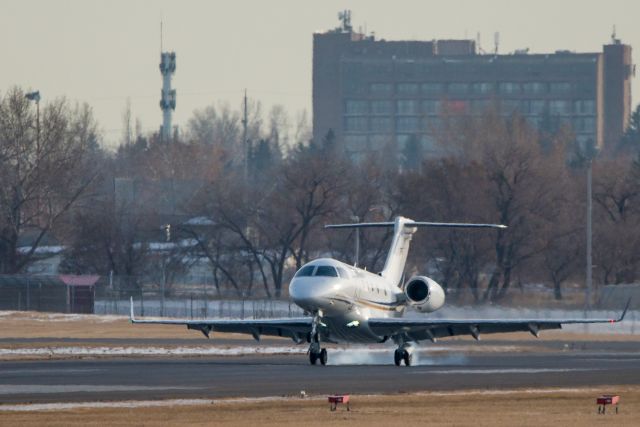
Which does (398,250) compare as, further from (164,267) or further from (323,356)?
(164,267)

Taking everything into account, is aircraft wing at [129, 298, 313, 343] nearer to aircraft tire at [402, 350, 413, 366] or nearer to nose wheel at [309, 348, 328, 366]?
nose wheel at [309, 348, 328, 366]

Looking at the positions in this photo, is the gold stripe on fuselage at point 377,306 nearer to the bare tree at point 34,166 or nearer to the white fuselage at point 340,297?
the white fuselage at point 340,297

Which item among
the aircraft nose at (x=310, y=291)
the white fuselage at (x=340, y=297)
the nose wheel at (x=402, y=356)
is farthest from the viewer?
the nose wheel at (x=402, y=356)

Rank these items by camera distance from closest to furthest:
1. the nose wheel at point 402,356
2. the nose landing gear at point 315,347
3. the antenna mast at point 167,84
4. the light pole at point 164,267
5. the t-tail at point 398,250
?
the nose landing gear at point 315,347 < the nose wheel at point 402,356 < the t-tail at point 398,250 < the light pole at point 164,267 < the antenna mast at point 167,84

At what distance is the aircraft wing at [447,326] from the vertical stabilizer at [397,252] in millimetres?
4407

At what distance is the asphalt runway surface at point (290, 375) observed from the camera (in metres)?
31.6

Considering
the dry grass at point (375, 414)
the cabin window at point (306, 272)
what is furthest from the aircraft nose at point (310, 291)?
the dry grass at point (375, 414)

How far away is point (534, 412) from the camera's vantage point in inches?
1072

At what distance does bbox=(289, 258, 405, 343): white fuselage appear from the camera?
4078 cm

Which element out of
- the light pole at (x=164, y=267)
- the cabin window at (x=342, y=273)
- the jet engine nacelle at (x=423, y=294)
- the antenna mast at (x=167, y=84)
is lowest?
the light pole at (x=164, y=267)

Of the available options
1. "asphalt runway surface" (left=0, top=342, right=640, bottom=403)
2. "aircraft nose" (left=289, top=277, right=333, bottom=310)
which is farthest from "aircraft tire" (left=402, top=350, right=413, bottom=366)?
"aircraft nose" (left=289, top=277, right=333, bottom=310)

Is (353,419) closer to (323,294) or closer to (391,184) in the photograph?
(323,294)

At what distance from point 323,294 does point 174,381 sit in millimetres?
7202

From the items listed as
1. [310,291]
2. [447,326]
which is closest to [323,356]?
[310,291]
